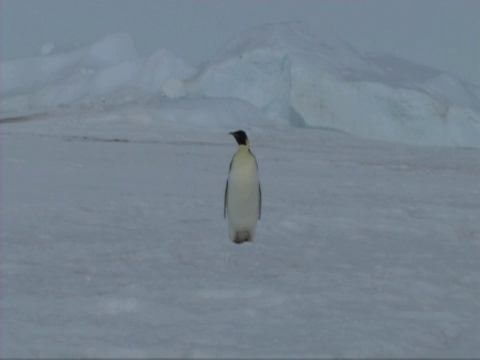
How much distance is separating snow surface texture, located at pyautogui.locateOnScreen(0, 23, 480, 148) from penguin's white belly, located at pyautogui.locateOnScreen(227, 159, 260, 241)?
741 inches

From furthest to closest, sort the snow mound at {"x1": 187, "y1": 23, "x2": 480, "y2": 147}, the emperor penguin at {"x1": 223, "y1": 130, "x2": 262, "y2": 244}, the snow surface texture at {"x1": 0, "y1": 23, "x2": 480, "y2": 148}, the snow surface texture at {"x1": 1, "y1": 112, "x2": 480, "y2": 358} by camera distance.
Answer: the snow surface texture at {"x1": 0, "y1": 23, "x2": 480, "y2": 148}, the snow mound at {"x1": 187, "y1": 23, "x2": 480, "y2": 147}, the emperor penguin at {"x1": 223, "y1": 130, "x2": 262, "y2": 244}, the snow surface texture at {"x1": 1, "y1": 112, "x2": 480, "y2": 358}

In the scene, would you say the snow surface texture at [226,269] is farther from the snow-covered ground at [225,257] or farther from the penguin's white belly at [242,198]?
the penguin's white belly at [242,198]

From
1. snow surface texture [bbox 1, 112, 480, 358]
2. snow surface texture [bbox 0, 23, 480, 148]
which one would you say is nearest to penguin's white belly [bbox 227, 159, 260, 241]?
snow surface texture [bbox 1, 112, 480, 358]

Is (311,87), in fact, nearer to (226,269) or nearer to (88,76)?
(88,76)

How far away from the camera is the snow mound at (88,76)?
2930cm

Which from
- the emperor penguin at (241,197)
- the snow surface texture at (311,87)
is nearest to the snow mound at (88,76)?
the snow surface texture at (311,87)

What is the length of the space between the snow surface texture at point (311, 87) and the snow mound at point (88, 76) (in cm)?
5

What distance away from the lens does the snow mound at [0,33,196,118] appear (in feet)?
96.1

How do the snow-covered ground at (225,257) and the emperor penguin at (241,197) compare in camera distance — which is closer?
the snow-covered ground at (225,257)

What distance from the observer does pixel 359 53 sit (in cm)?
2909

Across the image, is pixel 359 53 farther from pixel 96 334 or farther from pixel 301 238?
pixel 96 334

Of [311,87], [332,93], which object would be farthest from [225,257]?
[311,87]

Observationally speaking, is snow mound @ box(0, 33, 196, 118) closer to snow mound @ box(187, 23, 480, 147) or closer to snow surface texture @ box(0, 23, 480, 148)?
snow surface texture @ box(0, 23, 480, 148)

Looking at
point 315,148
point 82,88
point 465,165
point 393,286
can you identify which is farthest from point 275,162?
point 82,88
